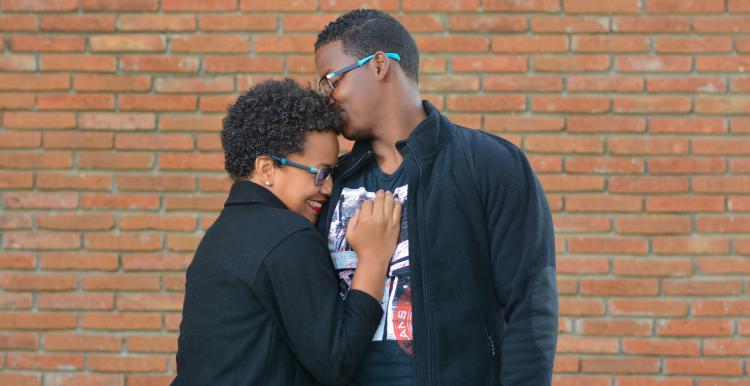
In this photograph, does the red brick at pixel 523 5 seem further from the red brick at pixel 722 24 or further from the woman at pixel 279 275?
the woman at pixel 279 275

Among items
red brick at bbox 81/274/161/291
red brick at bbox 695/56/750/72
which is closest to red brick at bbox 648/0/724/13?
red brick at bbox 695/56/750/72

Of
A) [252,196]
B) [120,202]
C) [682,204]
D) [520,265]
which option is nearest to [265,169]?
[252,196]

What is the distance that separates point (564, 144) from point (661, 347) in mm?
1051

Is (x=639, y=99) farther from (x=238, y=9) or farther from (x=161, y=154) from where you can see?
(x=161, y=154)

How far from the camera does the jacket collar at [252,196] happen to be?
225 cm

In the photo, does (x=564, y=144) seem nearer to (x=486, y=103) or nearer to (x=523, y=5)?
(x=486, y=103)

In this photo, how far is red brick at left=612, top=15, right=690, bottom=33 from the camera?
13.2ft

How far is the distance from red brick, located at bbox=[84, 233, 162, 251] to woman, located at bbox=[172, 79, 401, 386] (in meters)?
1.91

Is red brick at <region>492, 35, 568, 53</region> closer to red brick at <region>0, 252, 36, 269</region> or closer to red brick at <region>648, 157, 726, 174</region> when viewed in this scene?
red brick at <region>648, 157, 726, 174</region>

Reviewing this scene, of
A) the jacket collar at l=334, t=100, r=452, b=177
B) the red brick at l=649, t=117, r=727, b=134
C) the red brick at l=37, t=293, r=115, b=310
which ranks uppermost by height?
the red brick at l=649, t=117, r=727, b=134

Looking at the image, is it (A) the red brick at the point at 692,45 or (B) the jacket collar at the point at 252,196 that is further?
(A) the red brick at the point at 692,45

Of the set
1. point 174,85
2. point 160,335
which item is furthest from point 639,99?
point 160,335

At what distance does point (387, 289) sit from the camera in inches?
89.0

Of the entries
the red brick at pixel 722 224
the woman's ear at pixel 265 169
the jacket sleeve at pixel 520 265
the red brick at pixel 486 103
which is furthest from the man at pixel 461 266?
the red brick at pixel 722 224
